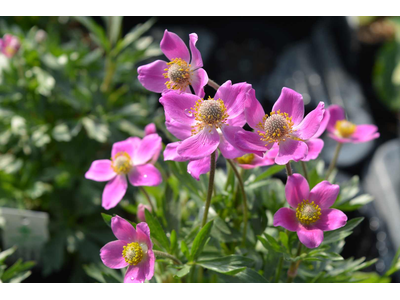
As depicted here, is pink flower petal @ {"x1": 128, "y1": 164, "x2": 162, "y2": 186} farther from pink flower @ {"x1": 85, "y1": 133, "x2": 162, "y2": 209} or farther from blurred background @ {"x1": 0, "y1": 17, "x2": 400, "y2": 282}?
blurred background @ {"x1": 0, "y1": 17, "x2": 400, "y2": 282}

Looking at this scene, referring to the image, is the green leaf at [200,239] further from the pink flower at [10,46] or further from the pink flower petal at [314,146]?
the pink flower at [10,46]

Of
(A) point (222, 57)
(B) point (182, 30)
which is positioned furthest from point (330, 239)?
(B) point (182, 30)

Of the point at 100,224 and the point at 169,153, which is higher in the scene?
the point at 169,153

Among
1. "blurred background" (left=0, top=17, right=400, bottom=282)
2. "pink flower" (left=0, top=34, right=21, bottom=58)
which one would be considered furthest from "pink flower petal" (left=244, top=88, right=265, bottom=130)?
"pink flower" (left=0, top=34, right=21, bottom=58)

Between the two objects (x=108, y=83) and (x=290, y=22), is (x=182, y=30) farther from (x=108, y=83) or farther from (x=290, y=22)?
(x=108, y=83)

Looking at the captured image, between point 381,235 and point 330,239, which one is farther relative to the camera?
point 381,235

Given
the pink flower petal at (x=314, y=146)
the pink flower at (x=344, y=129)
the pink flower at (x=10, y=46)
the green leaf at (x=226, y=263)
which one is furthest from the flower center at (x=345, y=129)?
the pink flower at (x=10, y=46)

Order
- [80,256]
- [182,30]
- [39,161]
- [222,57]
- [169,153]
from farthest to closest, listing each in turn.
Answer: [182,30] → [222,57] → [39,161] → [80,256] → [169,153]
